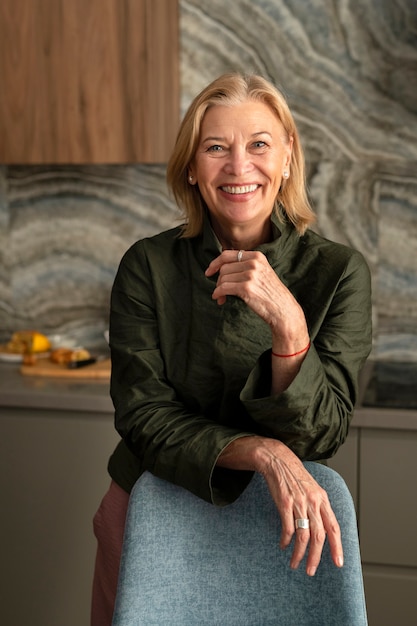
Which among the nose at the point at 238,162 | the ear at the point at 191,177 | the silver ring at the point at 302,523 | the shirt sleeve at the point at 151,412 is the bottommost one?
the silver ring at the point at 302,523

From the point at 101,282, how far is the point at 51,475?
72cm

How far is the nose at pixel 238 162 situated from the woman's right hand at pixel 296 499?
1.47ft

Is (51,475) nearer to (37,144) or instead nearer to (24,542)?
(24,542)

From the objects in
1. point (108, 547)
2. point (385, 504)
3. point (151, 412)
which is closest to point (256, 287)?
point (151, 412)

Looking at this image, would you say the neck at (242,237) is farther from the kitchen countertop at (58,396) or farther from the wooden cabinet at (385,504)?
the kitchen countertop at (58,396)

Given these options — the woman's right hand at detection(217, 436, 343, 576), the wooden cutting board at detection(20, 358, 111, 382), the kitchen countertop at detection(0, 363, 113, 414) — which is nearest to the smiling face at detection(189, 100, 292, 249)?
the woman's right hand at detection(217, 436, 343, 576)

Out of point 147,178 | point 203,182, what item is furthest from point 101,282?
point 203,182

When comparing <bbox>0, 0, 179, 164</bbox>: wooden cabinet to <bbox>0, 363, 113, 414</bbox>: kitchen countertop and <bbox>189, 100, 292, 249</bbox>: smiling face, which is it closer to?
<bbox>0, 363, 113, 414</bbox>: kitchen countertop

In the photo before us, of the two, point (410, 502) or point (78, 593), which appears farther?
point (78, 593)

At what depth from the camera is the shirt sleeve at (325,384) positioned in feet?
4.66

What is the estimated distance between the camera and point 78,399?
2.40 meters

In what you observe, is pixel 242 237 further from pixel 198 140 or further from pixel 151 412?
pixel 151 412

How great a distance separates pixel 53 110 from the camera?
258 cm

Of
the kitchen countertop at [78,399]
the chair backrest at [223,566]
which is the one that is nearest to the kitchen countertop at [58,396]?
the kitchen countertop at [78,399]
